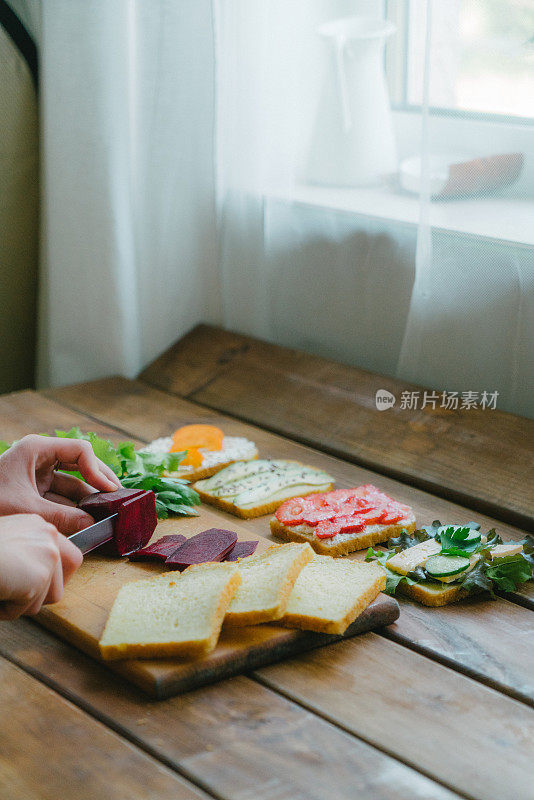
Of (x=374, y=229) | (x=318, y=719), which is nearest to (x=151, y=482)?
(x=318, y=719)

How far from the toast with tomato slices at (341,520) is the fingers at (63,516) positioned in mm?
280

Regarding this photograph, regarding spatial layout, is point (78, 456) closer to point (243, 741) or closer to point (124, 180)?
point (243, 741)

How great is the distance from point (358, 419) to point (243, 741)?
843 mm

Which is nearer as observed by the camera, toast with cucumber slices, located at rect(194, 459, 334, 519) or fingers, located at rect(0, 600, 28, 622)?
fingers, located at rect(0, 600, 28, 622)

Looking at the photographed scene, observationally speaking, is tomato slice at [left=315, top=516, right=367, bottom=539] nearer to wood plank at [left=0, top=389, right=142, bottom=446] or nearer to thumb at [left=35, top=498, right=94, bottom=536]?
thumb at [left=35, top=498, right=94, bottom=536]

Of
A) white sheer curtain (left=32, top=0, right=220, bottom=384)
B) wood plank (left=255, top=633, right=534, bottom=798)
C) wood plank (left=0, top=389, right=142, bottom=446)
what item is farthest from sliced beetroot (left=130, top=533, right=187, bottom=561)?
white sheer curtain (left=32, top=0, right=220, bottom=384)

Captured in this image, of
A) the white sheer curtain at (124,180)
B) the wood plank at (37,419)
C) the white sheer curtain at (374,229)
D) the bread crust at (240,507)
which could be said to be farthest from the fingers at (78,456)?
the white sheer curtain at (124,180)

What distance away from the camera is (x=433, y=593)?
104cm

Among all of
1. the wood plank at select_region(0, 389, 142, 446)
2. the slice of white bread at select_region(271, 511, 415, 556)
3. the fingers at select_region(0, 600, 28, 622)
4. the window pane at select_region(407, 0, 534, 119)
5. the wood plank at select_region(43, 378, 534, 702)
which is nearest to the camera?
the fingers at select_region(0, 600, 28, 622)

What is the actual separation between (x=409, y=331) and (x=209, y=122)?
66 centimetres

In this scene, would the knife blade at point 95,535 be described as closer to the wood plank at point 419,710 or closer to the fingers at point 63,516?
the fingers at point 63,516

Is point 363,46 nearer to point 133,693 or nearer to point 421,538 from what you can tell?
point 421,538

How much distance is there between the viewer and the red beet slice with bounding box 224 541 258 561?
1.08 metres

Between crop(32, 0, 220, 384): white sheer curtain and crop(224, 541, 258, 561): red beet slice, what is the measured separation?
889 millimetres
